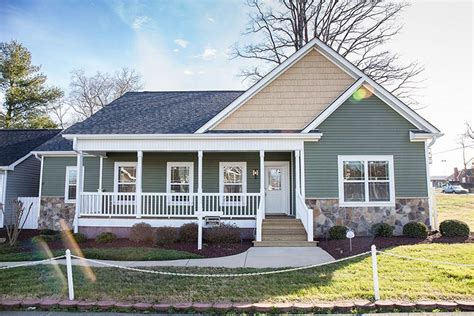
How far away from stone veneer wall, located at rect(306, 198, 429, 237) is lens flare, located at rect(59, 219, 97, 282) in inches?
305

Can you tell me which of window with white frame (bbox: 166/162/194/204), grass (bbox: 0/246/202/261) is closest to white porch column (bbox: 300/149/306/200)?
grass (bbox: 0/246/202/261)

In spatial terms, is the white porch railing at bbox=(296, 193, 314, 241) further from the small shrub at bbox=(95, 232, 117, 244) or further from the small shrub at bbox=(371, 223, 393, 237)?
the small shrub at bbox=(95, 232, 117, 244)

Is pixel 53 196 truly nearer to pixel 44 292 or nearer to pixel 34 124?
pixel 44 292

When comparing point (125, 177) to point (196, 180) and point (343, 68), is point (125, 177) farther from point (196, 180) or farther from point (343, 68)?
point (343, 68)

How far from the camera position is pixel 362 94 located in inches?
503

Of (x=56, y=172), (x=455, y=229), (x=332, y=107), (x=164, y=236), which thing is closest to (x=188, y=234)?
(x=164, y=236)

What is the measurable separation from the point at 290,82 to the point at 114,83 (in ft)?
96.0

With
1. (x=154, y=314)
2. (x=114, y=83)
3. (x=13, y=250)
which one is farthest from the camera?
(x=114, y=83)

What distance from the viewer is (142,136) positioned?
12.7 metres

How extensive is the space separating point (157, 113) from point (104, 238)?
5.96 meters

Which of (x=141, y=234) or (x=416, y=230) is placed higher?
(x=416, y=230)

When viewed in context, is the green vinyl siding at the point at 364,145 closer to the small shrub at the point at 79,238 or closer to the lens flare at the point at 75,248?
the lens flare at the point at 75,248

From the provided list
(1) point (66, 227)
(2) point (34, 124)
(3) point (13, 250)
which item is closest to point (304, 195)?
(3) point (13, 250)

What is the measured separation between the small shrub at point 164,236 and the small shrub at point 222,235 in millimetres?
1172
